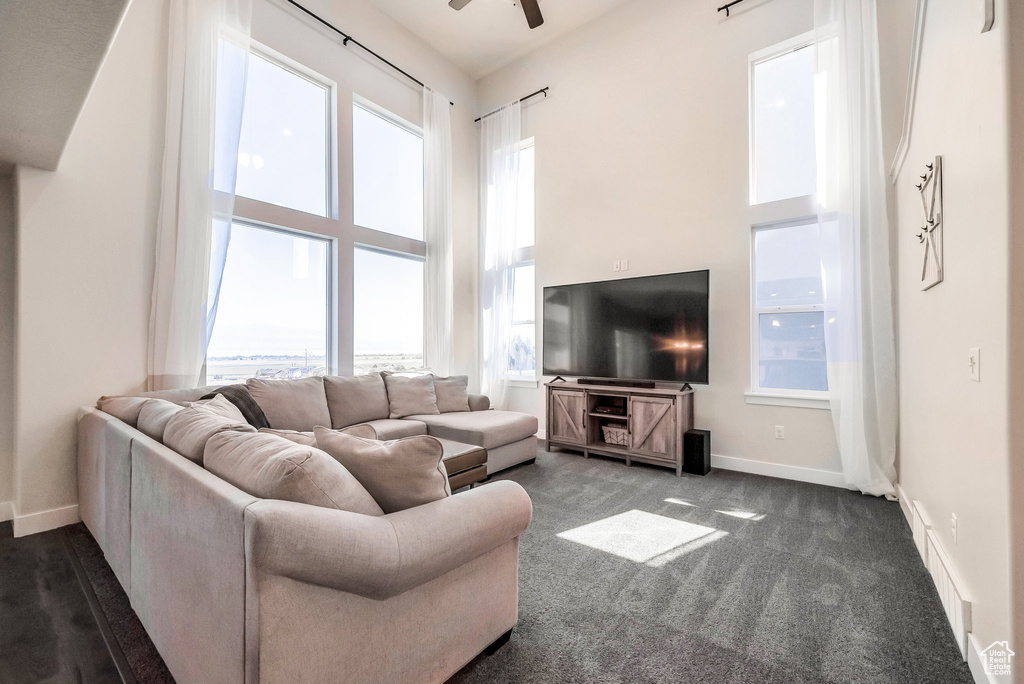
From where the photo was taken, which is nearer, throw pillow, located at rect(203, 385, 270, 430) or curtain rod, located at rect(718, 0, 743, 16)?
throw pillow, located at rect(203, 385, 270, 430)

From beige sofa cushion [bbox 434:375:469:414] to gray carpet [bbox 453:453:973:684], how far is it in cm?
159

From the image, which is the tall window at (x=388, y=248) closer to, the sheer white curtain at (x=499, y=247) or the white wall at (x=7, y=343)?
the sheer white curtain at (x=499, y=247)

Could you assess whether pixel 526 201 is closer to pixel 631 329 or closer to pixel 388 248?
pixel 388 248

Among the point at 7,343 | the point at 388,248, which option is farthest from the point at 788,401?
the point at 7,343

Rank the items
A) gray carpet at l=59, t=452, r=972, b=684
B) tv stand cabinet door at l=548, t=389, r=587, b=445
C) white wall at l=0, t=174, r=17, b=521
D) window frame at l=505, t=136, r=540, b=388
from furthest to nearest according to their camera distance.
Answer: window frame at l=505, t=136, r=540, b=388 → tv stand cabinet door at l=548, t=389, r=587, b=445 → white wall at l=0, t=174, r=17, b=521 → gray carpet at l=59, t=452, r=972, b=684

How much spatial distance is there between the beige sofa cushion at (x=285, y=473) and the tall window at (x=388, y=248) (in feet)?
11.2

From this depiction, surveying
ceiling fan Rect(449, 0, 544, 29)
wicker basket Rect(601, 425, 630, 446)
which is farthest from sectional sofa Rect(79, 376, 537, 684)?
ceiling fan Rect(449, 0, 544, 29)

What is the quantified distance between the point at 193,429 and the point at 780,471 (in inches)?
163

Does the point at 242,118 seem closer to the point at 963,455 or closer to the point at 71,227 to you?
the point at 71,227

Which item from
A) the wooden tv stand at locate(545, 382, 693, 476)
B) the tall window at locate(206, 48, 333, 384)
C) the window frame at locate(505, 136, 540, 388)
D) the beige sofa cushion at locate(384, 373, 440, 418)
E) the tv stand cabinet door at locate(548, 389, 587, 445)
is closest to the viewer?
the tall window at locate(206, 48, 333, 384)

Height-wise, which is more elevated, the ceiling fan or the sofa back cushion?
the ceiling fan

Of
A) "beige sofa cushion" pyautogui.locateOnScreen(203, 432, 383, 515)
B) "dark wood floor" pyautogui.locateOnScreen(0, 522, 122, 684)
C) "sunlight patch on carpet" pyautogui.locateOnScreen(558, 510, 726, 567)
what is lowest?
"dark wood floor" pyautogui.locateOnScreen(0, 522, 122, 684)

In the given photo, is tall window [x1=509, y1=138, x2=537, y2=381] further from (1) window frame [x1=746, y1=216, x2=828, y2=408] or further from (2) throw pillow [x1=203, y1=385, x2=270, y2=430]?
(2) throw pillow [x1=203, y1=385, x2=270, y2=430]

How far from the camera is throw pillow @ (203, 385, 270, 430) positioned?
10.1 ft
